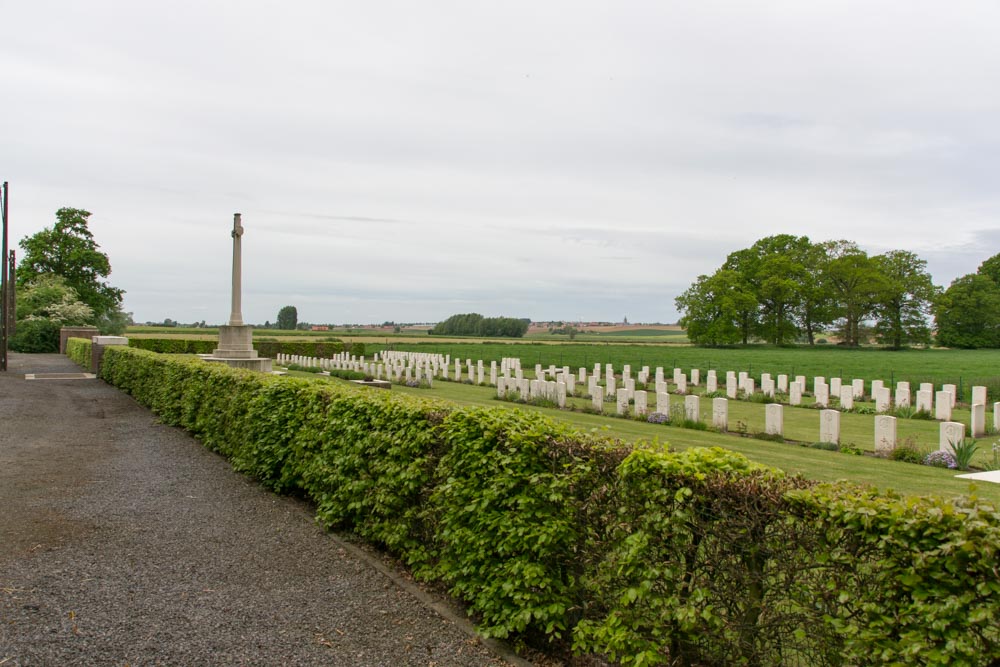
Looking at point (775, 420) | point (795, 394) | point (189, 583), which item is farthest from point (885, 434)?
point (189, 583)

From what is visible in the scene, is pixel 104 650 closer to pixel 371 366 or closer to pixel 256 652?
pixel 256 652

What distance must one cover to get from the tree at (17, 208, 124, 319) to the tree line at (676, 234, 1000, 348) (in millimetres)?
52903

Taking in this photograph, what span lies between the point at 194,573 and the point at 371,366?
24.4m

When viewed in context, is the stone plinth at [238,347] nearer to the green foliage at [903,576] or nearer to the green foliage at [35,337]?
the green foliage at [903,576]

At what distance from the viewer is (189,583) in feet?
14.9

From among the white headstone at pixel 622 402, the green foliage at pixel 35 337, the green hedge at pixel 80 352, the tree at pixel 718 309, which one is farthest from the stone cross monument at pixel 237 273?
the tree at pixel 718 309

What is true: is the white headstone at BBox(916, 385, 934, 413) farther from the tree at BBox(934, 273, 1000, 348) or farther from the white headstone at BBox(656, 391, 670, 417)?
the tree at BBox(934, 273, 1000, 348)

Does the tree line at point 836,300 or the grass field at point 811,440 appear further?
the tree line at point 836,300

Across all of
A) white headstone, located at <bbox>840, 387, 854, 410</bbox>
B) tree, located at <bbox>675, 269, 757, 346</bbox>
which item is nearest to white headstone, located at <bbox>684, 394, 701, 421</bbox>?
white headstone, located at <bbox>840, 387, 854, 410</bbox>

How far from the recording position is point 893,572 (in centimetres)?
228

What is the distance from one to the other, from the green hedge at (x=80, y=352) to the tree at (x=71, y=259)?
17.9 m

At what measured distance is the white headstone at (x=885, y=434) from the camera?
35.0 ft

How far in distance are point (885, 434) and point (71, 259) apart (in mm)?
50672

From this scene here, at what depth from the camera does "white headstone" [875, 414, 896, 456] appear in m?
10.7
